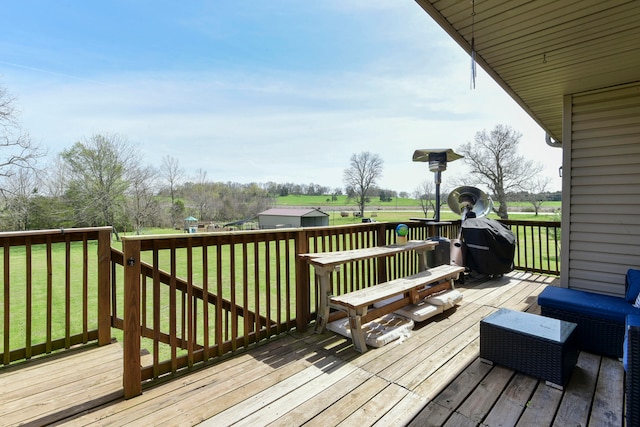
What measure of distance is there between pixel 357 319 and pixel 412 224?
234cm

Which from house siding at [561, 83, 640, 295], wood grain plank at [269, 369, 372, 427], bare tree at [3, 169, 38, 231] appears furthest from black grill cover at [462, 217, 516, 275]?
bare tree at [3, 169, 38, 231]

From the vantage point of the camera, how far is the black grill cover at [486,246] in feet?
14.9

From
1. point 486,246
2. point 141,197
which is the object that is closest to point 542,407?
point 486,246

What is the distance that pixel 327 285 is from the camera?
277 cm

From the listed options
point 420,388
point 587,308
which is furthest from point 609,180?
point 420,388

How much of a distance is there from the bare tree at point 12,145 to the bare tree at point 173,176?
8.80m

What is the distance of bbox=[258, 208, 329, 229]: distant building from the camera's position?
26.1 meters

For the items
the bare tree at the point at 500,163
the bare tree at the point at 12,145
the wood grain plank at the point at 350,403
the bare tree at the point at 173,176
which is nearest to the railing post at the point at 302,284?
the wood grain plank at the point at 350,403

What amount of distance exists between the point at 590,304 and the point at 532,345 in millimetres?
962

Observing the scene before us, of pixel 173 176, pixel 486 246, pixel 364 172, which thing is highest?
pixel 364 172

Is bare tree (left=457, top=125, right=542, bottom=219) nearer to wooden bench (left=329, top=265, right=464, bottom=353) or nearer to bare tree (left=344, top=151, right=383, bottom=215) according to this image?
bare tree (left=344, top=151, right=383, bottom=215)

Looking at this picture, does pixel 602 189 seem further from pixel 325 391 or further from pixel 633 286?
pixel 325 391

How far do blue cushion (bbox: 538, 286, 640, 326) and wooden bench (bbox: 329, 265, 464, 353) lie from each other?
0.99 metres

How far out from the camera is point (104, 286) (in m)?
2.66
